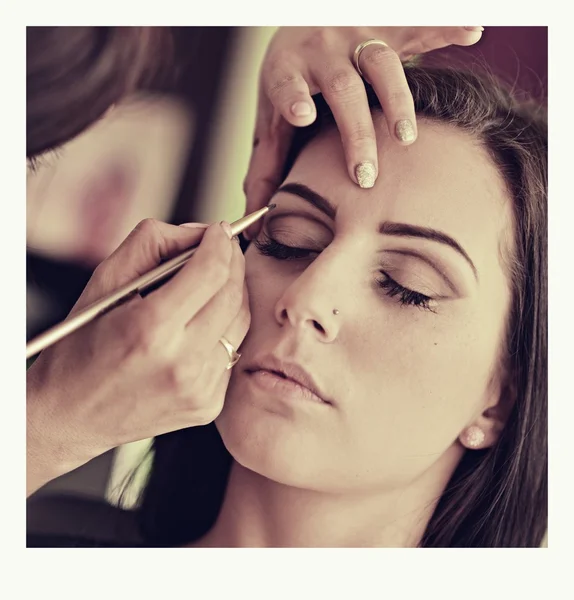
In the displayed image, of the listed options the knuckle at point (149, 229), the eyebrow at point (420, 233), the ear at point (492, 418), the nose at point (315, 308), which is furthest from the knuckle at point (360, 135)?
the ear at point (492, 418)

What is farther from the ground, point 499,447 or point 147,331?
point 147,331

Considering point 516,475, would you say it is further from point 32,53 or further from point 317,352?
point 32,53

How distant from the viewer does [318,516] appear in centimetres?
120

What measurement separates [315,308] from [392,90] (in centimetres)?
37

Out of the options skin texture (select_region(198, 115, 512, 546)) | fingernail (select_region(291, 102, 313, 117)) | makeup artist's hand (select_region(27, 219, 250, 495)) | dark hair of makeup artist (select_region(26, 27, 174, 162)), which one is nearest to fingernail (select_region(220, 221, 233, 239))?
makeup artist's hand (select_region(27, 219, 250, 495))

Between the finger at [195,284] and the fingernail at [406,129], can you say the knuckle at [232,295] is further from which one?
the fingernail at [406,129]

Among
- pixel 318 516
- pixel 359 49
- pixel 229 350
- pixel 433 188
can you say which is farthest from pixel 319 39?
pixel 318 516

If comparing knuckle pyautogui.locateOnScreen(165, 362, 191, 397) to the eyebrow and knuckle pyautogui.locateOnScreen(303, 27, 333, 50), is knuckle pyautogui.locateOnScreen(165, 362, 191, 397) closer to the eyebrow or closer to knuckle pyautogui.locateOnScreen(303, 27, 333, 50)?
the eyebrow

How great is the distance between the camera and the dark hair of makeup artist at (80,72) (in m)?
1.23

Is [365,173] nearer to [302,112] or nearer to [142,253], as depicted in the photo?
[302,112]

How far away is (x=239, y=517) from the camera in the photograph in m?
1.24

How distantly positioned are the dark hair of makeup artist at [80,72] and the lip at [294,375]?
0.52 metres
